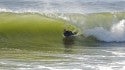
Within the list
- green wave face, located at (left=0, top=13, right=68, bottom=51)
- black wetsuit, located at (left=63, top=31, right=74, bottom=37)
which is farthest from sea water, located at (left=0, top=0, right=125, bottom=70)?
black wetsuit, located at (left=63, top=31, right=74, bottom=37)

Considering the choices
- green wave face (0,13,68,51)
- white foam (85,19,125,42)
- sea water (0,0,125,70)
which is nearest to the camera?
sea water (0,0,125,70)

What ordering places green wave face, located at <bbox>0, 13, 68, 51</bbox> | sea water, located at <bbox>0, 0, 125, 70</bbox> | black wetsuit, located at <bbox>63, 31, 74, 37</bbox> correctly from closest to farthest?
sea water, located at <bbox>0, 0, 125, 70</bbox>
green wave face, located at <bbox>0, 13, 68, 51</bbox>
black wetsuit, located at <bbox>63, 31, 74, 37</bbox>

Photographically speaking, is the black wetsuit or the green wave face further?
the black wetsuit

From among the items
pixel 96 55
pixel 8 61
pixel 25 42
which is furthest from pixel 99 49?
pixel 8 61

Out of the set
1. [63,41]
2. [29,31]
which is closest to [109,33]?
[63,41]

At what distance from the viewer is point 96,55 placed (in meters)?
12.0

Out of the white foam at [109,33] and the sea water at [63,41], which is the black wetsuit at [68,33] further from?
the white foam at [109,33]

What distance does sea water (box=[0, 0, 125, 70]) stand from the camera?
10.8 m

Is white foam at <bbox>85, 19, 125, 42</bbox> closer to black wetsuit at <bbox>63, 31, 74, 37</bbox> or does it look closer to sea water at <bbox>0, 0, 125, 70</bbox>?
sea water at <bbox>0, 0, 125, 70</bbox>

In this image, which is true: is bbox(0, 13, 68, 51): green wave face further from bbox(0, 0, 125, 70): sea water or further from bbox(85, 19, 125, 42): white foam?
bbox(85, 19, 125, 42): white foam

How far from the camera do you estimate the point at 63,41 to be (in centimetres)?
1466

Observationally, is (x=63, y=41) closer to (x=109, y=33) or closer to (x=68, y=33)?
(x=68, y=33)

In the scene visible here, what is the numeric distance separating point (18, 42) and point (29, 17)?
3238 millimetres

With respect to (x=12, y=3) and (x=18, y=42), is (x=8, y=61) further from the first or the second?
(x=12, y=3)
